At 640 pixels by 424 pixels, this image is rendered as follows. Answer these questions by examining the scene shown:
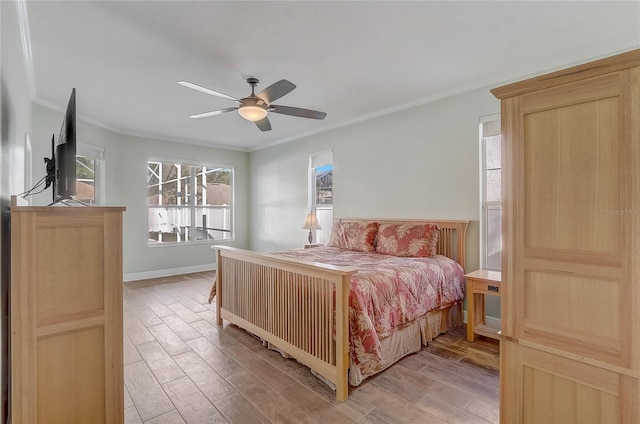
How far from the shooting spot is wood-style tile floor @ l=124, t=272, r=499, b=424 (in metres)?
1.87

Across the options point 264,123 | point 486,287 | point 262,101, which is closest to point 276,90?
point 262,101

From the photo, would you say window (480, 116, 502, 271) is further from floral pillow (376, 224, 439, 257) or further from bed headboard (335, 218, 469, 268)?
floral pillow (376, 224, 439, 257)

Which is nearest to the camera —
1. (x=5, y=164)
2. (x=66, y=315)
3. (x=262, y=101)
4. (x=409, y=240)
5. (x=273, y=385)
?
(x=66, y=315)

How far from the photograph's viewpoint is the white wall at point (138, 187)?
4922 millimetres

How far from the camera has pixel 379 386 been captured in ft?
7.14

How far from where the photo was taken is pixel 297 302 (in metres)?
2.42

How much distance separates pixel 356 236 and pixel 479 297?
1570 mm

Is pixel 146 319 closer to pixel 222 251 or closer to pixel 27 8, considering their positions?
pixel 222 251

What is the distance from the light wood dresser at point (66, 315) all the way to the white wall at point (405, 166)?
3.28 metres

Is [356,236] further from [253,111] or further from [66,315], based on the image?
[66,315]

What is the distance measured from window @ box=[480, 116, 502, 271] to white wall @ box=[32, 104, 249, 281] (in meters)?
4.99

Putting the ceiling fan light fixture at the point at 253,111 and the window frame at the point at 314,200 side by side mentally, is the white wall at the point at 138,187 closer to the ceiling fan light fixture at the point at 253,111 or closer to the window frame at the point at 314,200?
the window frame at the point at 314,200

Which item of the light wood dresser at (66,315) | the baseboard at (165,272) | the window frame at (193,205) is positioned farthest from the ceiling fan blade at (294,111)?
the baseboard at (165,272)

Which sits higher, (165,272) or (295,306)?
(295,306)
